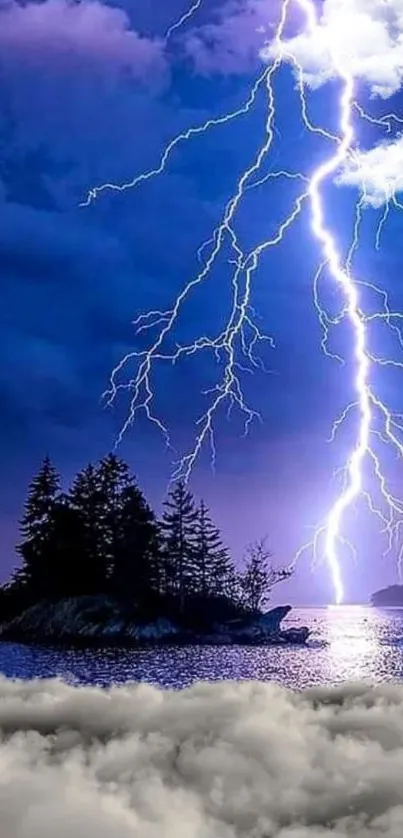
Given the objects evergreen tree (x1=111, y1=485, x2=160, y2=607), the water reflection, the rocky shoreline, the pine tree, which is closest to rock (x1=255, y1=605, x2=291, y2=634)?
the rocky shoreline

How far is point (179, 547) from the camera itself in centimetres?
559

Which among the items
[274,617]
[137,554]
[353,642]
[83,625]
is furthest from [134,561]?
[353,642]

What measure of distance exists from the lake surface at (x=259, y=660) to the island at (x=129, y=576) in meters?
0.11

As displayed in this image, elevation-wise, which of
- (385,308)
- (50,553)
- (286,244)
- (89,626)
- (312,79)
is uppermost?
(312,79)

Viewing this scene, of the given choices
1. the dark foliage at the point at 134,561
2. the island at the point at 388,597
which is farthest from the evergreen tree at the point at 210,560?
the island at the point at 388,597

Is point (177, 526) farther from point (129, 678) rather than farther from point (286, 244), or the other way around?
point (286, 244)

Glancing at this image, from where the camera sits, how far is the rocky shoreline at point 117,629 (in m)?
5.33

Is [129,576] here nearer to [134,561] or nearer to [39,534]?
[134,561]

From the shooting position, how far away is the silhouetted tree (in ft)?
18.0

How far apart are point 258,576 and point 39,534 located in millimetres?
1319

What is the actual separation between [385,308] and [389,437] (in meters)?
0.75

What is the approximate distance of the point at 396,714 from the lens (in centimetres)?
404

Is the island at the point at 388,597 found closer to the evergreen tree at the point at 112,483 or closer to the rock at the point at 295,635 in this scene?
the rock at the point at 295,635

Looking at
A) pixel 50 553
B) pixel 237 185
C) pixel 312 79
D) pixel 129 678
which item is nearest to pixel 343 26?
pixel 312 79
